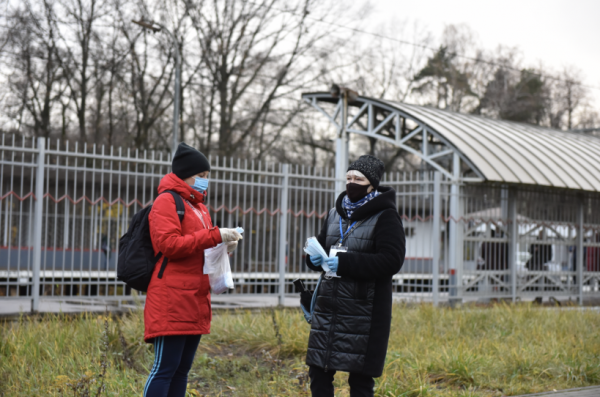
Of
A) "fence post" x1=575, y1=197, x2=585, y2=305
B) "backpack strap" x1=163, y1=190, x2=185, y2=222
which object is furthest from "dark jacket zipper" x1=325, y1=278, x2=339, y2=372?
"fence post" x1=575, y1=197, x2=585, y2=305

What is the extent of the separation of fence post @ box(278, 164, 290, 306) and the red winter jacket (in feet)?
23.8

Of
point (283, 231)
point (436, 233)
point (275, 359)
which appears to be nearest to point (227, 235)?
point (275, 359)

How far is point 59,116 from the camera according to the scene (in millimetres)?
24609

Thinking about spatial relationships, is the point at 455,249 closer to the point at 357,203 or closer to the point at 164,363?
the point at 357,203

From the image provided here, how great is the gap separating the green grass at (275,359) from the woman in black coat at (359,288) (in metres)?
1.55

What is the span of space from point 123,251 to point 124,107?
2257 cm

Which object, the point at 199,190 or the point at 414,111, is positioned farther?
the point at 414,111

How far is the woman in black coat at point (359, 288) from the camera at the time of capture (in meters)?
3.85

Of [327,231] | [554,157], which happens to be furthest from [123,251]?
[554,157]

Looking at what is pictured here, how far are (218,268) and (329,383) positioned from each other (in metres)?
0.92

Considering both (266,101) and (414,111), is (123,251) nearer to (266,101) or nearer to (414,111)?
(414,111)

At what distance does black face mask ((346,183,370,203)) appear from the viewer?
13.1 feet

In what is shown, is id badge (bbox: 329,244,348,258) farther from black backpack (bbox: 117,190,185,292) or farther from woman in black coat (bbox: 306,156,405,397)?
black backpack (bbox: 117,190,185,292)

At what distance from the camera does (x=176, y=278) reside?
3879 millimetres
